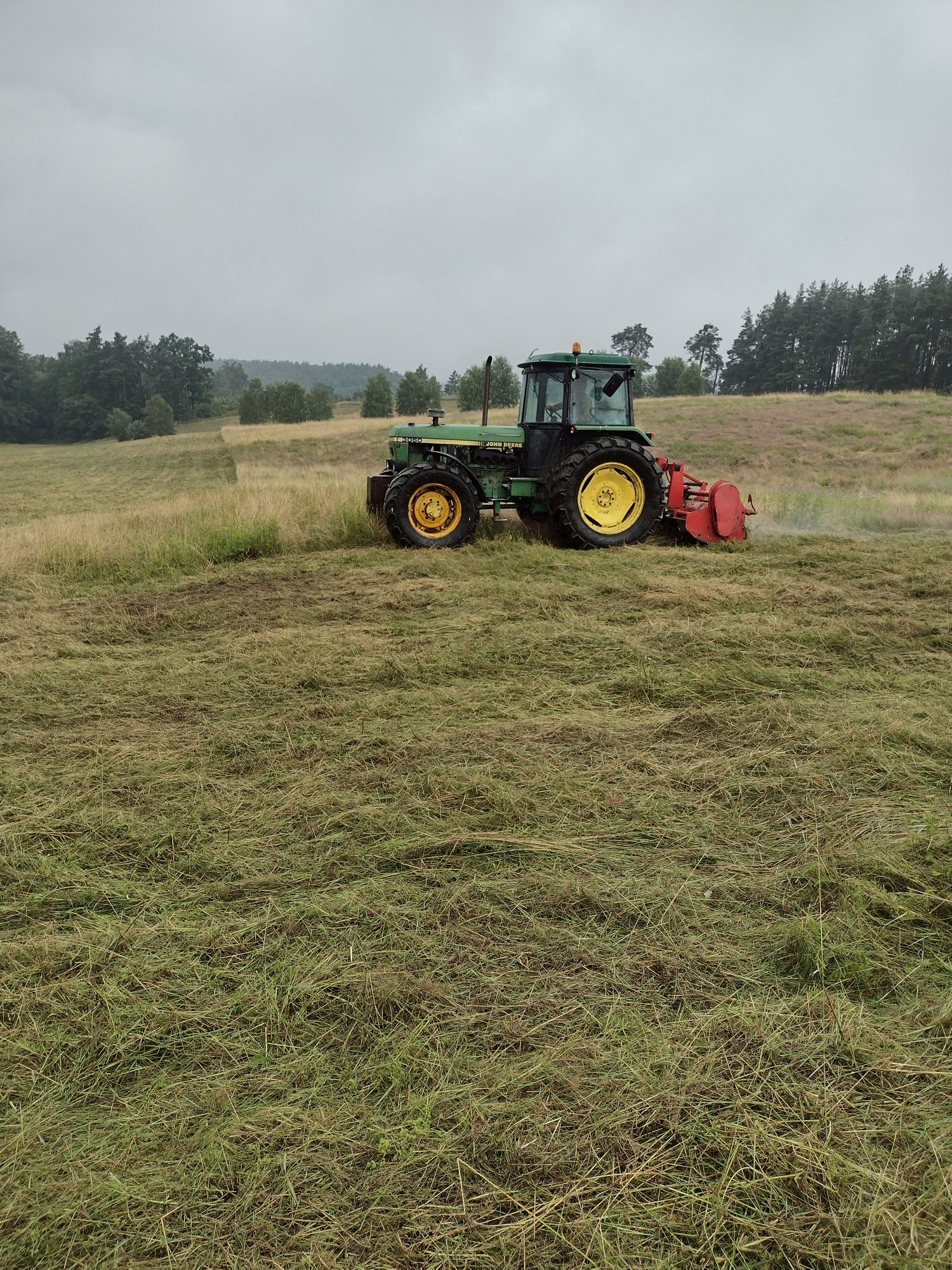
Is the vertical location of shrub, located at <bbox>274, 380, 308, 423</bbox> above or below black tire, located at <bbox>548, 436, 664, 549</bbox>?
above

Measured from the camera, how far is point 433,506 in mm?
8250

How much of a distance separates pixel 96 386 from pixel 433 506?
245 feet

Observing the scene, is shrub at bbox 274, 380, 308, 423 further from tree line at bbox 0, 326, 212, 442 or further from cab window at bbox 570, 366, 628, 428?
cab window at bbox 570, 366, 628, 428

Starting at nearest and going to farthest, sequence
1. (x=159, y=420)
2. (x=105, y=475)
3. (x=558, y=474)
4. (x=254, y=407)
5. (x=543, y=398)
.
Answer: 1. (x=558, y=474)
2. (x=543, y=398)
3. (x=105, y=475)
4. (x=254, y=407)
5. (x=159, y=420)

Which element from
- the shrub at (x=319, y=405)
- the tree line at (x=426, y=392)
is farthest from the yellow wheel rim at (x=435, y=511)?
the shrub at (x=319, y=405)

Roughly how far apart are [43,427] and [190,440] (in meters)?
32.6

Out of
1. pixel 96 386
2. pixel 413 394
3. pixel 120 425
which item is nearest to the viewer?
pixel 413 394

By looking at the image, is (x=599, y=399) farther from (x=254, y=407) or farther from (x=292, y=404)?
(x=254, y=407)

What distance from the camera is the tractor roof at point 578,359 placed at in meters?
8.31

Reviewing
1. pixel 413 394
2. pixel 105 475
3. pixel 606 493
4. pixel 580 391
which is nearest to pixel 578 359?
pixel 580 391

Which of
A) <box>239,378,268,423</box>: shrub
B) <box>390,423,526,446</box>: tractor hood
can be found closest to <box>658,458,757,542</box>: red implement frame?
<box>390,423,526,446</box>: tractor hood

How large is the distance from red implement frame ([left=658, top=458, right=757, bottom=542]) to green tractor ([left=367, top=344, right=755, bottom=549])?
1 centimetres

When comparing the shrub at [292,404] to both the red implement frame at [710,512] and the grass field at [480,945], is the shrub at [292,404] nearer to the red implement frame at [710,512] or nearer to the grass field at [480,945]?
the red implement frame at [710,512]

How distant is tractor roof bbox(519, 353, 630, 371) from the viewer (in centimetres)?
831
